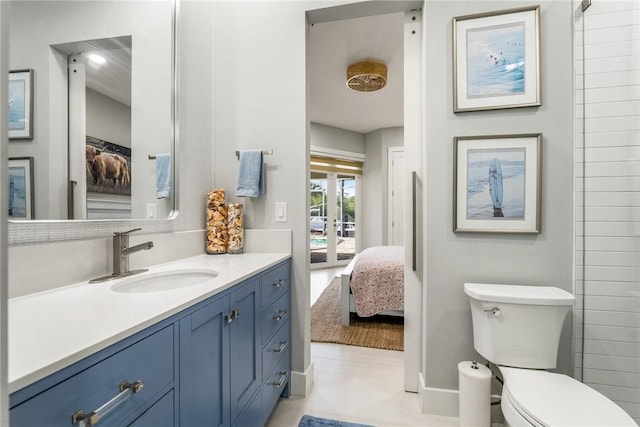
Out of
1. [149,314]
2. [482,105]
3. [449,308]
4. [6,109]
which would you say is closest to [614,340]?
[449,308]

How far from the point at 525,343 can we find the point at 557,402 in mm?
353

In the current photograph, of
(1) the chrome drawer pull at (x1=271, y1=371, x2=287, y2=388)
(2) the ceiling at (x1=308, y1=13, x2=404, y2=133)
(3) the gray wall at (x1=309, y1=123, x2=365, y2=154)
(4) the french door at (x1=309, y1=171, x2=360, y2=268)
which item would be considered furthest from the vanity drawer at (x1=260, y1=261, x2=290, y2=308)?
(4) the french door at (x1=309, y1=171, x2=360, y2=268)

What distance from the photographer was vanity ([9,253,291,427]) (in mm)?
540

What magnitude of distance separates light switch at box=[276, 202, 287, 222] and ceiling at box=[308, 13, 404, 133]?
807 millimetres

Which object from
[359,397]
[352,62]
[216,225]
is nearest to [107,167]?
[216,225]

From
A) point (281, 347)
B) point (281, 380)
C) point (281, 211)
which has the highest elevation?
point (281, 211)

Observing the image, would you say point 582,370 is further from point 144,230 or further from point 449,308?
point 144,230

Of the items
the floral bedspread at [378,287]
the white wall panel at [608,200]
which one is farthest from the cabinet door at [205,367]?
the floral bedspread at [378,287]

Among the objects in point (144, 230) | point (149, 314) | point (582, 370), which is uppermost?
point (144, 230)

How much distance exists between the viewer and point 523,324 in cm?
143

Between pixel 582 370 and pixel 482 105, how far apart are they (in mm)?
1487

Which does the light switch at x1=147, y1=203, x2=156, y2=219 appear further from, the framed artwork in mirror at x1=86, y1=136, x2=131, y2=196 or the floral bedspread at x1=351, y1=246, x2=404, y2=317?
the floral bedspread at x1=351, y1=246, x2=404, y2=317

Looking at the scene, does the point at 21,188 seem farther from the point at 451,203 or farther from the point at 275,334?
the point at 451,203

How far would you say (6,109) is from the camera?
1.13 ft
